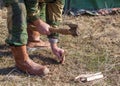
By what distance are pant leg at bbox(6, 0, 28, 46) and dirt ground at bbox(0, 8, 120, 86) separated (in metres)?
0.31

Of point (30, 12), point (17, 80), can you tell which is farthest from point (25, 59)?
point (30, 12)

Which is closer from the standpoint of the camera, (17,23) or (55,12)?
(17,23)

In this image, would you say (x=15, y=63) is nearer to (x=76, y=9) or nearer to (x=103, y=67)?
(x=103, y=67)

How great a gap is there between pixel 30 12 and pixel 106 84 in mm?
788

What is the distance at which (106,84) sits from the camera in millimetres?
2920

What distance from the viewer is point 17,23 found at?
280 centimetres

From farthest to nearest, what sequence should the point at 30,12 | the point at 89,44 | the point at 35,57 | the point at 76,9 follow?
1. the point at 76,9
2. the point at 89,44
3. the point at 35,57
4. the point at 30,12

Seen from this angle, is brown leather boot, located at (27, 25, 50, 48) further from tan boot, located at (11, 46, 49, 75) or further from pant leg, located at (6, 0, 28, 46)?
pant leg, located at (6, 0, 28, 46)

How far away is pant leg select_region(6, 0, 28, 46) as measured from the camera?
278 centimetres

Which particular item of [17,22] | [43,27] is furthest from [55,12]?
[17,22]

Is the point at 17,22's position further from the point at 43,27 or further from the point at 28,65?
the point at 28,65

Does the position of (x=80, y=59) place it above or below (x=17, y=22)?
below

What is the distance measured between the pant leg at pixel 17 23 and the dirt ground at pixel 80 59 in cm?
31

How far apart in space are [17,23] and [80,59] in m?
0.74
